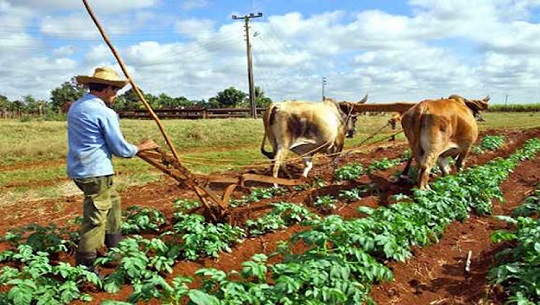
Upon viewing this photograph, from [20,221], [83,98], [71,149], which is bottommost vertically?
[20,221]

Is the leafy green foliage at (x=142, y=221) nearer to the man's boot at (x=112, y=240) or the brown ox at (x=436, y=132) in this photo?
the man's boot at (x=112, y=240)

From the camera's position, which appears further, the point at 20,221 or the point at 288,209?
the point at 20,221

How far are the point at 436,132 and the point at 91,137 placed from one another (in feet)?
20.1

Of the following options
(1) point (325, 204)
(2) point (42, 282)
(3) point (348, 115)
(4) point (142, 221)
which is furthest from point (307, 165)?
(2) point (42, 282)

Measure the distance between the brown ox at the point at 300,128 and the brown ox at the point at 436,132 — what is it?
179cm

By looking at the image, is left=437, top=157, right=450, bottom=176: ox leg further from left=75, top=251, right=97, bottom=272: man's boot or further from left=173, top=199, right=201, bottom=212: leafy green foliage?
left=75, top=251, right=97, bottom=272: man's boot

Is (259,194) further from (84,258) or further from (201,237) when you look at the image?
(84,258)

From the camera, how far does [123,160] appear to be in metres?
16.7

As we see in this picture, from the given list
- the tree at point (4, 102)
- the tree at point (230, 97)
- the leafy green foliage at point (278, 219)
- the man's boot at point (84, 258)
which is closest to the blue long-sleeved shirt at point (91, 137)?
the man's boot at point (84, 258)

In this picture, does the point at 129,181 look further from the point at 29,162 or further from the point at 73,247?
the point at 73,247

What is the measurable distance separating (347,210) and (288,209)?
1035 millimetres

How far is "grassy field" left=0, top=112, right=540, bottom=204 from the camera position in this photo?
40.5ft

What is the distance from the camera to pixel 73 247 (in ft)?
18.9

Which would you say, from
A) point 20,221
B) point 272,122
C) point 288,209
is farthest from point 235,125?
point 288,209
